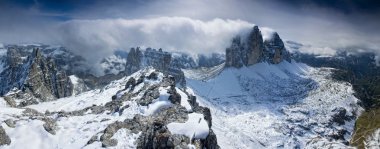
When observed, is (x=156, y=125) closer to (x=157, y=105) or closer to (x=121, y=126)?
(x=121, y=126)

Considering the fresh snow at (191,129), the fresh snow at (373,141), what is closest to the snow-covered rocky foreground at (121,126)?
the fresh snow at (191,129)

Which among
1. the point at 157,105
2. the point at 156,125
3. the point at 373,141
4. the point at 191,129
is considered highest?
the point at 191,129

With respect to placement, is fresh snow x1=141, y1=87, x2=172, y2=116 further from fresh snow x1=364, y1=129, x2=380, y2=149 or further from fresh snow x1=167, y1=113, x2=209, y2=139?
fresh snow x1=364, y1=129, x2=380, y2=149

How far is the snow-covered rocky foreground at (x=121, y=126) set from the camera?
121 meters

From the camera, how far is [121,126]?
497 feet

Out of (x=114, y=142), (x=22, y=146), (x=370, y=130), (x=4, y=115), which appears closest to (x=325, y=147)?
(x=370, y=130)

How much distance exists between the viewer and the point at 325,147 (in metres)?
159

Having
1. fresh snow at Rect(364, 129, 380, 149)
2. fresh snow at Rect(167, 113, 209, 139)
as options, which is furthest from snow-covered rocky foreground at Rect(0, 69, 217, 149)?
fresh snow at Rect(364, 129, 380, 149)

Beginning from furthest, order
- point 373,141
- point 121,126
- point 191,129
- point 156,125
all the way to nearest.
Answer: point 121,126, point 373,141, point 156,125, point 191,129

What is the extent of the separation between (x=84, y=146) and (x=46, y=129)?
24.1 m

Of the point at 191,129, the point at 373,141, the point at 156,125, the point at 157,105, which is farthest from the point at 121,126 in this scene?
the point at 373,141

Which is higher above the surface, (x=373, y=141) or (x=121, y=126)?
(x=373, y=141)

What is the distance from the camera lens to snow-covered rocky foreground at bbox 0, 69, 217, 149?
121 metres

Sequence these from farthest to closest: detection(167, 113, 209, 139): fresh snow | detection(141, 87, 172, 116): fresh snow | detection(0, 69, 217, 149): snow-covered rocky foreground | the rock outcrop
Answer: detection(141, 87, 172, 116): fresh snow, detection(0, 69, 217, 149): snow-covered rocky foreground, detection(167, 113, 209, 139): fresh snow, the rock outcrop
